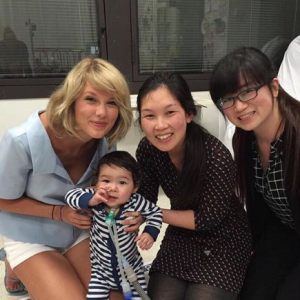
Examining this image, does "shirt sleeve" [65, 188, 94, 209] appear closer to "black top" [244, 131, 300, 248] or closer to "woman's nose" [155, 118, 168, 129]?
"woman's nose" [155, 118, 168, 129]

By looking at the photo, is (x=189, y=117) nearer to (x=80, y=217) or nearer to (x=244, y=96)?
(x=244, y=96)

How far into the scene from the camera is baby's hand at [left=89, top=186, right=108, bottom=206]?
992mm

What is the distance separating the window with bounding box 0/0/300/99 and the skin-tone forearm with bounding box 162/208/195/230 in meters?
1.45

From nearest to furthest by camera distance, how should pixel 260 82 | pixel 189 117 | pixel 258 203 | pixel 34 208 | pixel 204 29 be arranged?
pixel 260 82
pixel 189 117
pixel 34 208
pixel 258 203
pixel 204 29

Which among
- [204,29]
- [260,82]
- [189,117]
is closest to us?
[260,82]

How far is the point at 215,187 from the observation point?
110 centimetres

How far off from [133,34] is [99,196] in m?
1.61

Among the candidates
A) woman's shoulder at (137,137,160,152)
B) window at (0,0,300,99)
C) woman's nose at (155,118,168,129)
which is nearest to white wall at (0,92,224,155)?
window at (0,0,300,99)

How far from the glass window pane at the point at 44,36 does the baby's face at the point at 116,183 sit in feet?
5.06

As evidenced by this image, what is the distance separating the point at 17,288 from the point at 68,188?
2.06 ft

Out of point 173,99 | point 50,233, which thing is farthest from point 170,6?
point 50,233

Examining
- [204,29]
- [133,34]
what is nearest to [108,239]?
[133,34]

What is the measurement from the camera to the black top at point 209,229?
1104 mm

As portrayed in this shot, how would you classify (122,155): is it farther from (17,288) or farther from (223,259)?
(17,288)
